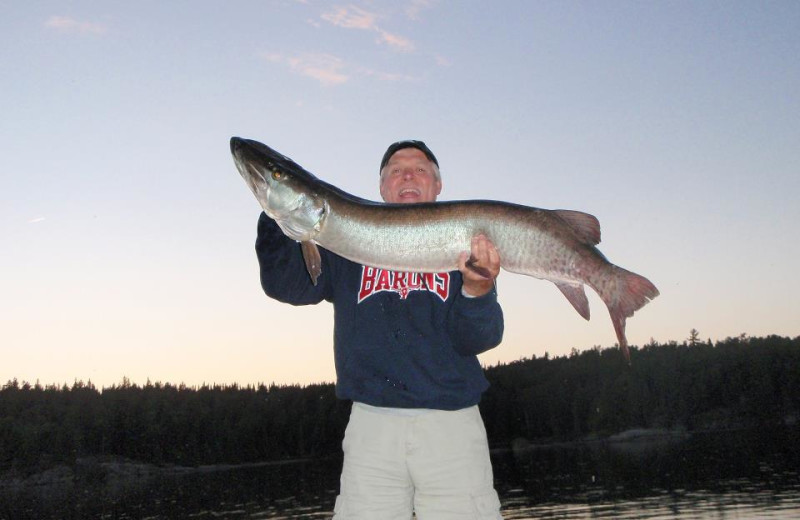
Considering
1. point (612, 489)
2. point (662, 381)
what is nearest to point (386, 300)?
point (612, 489)

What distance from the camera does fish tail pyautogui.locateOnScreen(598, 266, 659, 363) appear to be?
4766 millimetres

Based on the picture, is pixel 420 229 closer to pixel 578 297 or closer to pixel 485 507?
pixel 578 297

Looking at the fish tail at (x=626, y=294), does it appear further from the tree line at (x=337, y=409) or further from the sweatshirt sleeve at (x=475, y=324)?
the tree line at (x=337, y=409)

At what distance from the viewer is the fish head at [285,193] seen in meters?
5.10

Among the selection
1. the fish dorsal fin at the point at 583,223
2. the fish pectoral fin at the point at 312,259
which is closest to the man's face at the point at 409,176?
the fish pectoral fin at the point at 312,259

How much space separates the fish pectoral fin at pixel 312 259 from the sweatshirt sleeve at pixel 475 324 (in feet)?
3.36

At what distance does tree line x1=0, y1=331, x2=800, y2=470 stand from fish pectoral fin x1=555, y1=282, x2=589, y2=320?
93552 millimetres

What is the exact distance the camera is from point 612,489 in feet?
173

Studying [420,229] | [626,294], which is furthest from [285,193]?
[626,294]

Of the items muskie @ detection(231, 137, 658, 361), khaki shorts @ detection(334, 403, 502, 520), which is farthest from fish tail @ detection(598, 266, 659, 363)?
khaki shorts @ detection(334, 403, 502, 520)

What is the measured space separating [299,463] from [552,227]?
348 feet

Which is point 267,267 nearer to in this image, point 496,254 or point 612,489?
point 496,254

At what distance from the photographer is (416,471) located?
4.94 m

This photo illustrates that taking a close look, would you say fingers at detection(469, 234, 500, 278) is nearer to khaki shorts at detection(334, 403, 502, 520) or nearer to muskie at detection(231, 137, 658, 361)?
muskie at detection(231, 137, 658, 361)
